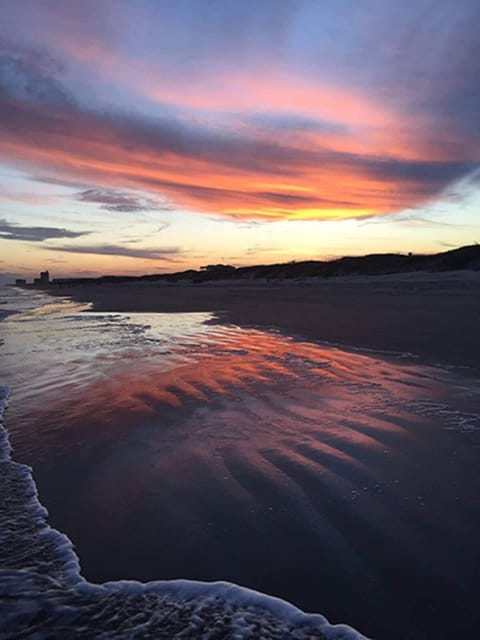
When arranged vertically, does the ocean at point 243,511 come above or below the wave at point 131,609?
above

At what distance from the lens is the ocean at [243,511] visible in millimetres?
2129

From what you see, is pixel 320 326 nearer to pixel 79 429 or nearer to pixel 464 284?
pixel 79 429

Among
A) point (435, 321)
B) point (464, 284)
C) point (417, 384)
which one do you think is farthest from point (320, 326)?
point (464, 284)

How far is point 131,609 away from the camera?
2.17 m

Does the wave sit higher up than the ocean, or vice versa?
the ocean

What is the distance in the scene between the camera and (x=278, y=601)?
85.4 inches

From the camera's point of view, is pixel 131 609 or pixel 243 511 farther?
pixel 243 511

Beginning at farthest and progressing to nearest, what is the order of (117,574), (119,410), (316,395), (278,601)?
(316,395) < (119,410) < (117,574) < (278,601)

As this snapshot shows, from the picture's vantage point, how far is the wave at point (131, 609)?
204 centimetres

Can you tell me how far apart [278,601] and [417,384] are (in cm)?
442

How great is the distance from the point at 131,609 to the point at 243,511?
95 cm

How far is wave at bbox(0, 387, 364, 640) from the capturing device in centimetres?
204

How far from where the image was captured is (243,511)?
2.94 m

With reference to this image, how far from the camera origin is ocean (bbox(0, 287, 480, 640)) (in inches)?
83.8
